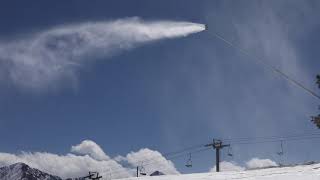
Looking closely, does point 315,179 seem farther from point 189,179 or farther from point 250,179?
point 189,179

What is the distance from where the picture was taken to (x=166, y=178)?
14.7 m

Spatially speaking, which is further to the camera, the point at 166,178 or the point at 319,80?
the point at 319,80

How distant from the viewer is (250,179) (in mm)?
10922

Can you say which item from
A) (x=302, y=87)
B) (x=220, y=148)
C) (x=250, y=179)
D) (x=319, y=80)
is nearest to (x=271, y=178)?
(x=250, y=179)

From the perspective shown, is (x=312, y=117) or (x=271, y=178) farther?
(x=312, y=117)

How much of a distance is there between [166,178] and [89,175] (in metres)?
91.2

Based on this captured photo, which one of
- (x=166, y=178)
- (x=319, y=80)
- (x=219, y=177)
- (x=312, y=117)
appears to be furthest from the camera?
(x=319, y=80)

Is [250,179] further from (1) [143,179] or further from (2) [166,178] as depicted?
→ (1) [143,179]

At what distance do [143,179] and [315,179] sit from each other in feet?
25.0

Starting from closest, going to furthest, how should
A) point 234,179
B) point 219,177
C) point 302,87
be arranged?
point 302,87
point 234,179
point 219,177

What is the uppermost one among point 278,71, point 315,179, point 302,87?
point 278,71

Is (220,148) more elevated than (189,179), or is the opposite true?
(220,148)

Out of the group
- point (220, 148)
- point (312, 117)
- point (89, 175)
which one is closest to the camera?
point (312, 117)

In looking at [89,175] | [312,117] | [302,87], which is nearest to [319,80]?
[312,117]
